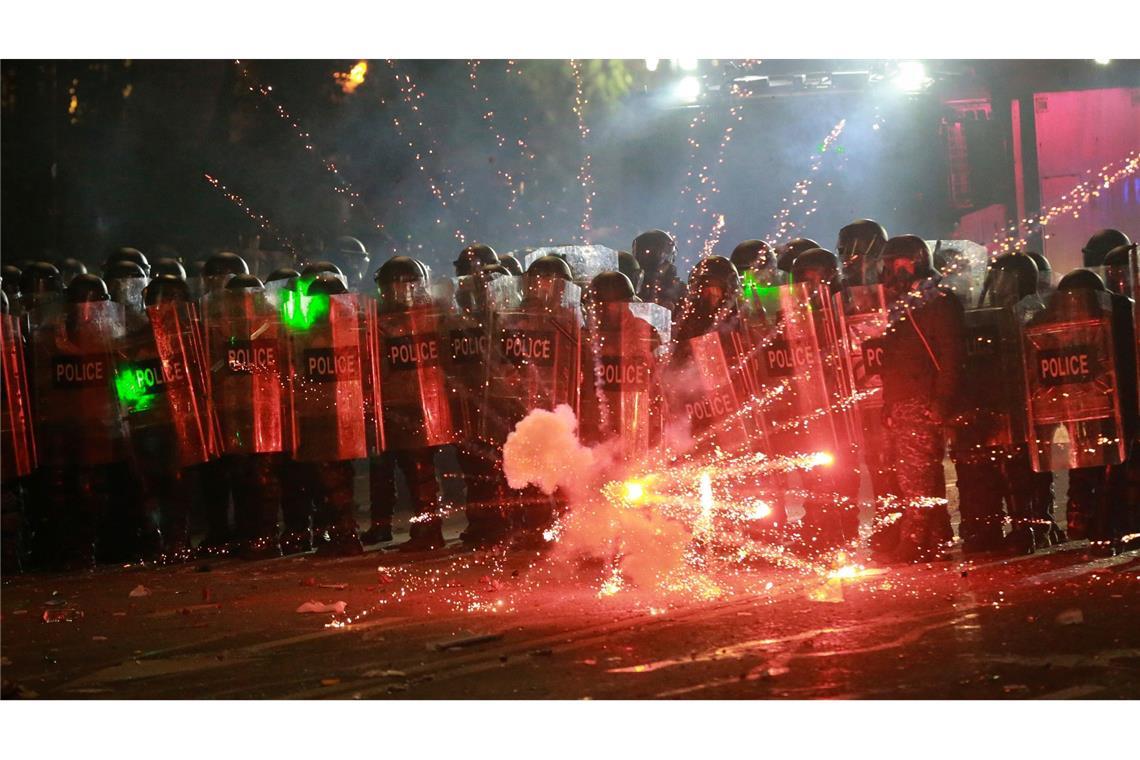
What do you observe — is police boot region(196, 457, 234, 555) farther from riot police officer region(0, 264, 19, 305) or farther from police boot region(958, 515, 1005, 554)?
police boot region(958, 515, 1005, 554)

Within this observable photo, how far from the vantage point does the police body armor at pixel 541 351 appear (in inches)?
→ 377

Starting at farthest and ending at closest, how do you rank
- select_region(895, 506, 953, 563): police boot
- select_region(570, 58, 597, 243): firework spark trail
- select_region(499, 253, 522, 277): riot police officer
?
select_region(570, 58, 597, 243): firework spark trail
select_region(499, 253, 522, 277): riot police officer
select_region(895, 506, 953, 563): police boot

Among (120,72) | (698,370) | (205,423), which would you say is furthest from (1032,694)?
(120,72)

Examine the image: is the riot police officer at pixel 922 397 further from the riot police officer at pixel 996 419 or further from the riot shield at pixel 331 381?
the riot shield at pixel 331 381

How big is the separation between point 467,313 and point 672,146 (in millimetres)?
10238

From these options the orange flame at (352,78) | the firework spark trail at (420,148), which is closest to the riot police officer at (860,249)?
the firework spark trail at (420,148)

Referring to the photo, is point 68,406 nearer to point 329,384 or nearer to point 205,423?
point 205,423

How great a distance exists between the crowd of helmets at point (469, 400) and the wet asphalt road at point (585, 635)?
35.4 inches

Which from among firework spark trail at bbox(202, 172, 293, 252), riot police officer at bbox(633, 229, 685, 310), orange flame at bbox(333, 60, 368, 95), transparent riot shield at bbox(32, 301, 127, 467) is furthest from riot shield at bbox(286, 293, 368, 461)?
orange flame at bbox(333, 60, 368, 95)

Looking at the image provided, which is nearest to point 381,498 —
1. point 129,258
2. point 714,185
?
point 129,258

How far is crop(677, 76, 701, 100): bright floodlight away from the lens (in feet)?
58.6

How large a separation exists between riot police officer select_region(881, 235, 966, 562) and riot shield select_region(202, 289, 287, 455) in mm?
4537

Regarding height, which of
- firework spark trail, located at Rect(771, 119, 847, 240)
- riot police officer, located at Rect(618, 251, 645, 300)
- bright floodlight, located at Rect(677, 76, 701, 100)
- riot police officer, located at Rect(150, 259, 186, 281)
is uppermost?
bright floodlight, located at Rect(677, 76, 701, 100)

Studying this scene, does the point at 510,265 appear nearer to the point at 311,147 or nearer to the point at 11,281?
the point at 11,281
